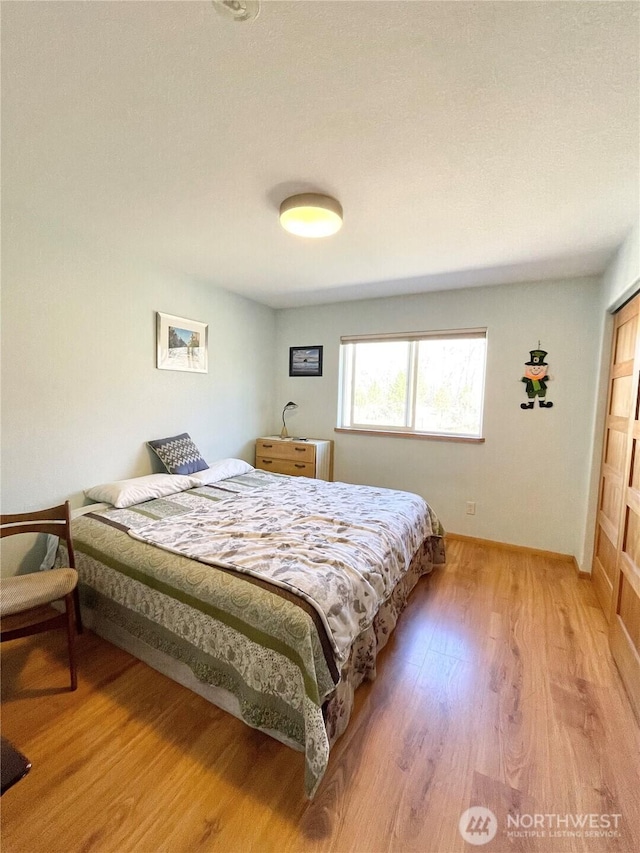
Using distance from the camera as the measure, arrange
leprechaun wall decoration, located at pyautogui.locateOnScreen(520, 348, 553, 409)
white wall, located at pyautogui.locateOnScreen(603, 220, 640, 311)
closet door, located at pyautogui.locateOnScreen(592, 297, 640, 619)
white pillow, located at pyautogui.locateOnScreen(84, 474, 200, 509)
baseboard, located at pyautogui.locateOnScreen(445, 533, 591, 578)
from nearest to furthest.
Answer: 1. white wall, located at pyautogui.locateOnScreen(603, 220, 640, 311)
2. closet door, located at pyautogui.locateOnScreen(592, 297, 640, 619)
3. white pillow, located at pyautogui.locateOnScreen(84, 474, 200, 509)
4. baseboard, located at pyautogui.locateOnScreen(445, 533, 591, 578)
5. leprechaun wall decoration, located at pyautogui.locateOnScreen(520, 348, 553, 409)

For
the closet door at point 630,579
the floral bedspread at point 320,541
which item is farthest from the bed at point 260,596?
the closet door at point 630,579

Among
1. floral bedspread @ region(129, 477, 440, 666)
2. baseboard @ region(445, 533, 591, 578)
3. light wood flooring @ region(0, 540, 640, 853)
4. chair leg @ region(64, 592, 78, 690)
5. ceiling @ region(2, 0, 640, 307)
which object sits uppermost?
ceiling @ region(2, 0, 640, 307)

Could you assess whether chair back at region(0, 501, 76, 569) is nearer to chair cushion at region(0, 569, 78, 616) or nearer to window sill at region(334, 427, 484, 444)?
chair cushion at region(0, 569, 78, 616)

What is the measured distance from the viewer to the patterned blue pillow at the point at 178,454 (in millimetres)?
2932

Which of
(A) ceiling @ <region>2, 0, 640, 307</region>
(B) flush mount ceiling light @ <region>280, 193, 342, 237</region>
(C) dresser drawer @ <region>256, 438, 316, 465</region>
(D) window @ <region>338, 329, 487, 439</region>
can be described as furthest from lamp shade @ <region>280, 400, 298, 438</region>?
(B) flush mount ceiling light @ <region>280, 193, 342, 237</region>

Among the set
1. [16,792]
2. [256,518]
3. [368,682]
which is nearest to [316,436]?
[256,518]

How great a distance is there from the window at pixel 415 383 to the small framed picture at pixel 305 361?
0.97 ft

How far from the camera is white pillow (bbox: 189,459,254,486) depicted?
2926 millimetres

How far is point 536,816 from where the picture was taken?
1144mm

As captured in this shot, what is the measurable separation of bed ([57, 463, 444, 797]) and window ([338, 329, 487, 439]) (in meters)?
1.44

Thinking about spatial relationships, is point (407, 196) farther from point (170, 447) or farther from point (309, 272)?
point (170, 447)

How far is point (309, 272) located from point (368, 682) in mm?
2908

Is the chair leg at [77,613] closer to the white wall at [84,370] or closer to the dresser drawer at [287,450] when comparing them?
the white wall at [84,370]

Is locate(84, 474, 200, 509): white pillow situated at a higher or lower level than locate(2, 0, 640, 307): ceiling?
lower
